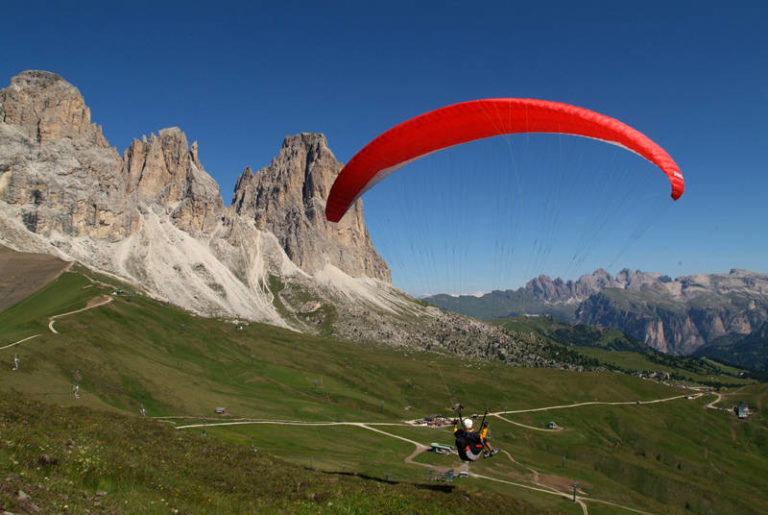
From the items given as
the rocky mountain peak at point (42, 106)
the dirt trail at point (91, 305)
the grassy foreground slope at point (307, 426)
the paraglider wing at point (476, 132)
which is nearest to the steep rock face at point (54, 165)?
the rocky mountain peak at point (42, 106)

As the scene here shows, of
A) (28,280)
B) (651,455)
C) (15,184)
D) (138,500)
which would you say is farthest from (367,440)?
(15,184)

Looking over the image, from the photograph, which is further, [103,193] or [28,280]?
[103,193]

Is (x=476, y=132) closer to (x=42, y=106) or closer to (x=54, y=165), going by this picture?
(x=54, y=165)

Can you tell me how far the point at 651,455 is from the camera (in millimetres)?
104500

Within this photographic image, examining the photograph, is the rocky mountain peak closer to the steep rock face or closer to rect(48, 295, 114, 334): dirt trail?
the steep rock face

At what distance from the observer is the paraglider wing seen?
2120cm

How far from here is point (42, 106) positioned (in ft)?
605

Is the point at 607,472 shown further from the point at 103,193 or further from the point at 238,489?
the point at 103,193

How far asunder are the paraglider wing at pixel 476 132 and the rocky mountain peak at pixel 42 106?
215188 millimetres

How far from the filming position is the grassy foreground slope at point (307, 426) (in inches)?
704

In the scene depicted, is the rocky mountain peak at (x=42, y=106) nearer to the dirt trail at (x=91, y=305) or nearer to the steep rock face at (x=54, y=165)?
the steep rock face at (x=54, y=165)

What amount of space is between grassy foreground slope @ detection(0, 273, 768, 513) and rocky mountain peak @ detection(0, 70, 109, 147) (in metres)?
94.1


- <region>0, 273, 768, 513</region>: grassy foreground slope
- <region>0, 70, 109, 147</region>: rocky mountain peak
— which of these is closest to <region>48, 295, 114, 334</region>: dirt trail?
<region>0, 273, 768, 513</region>: grassy foreground slope

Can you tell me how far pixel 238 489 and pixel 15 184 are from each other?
8133 inches
